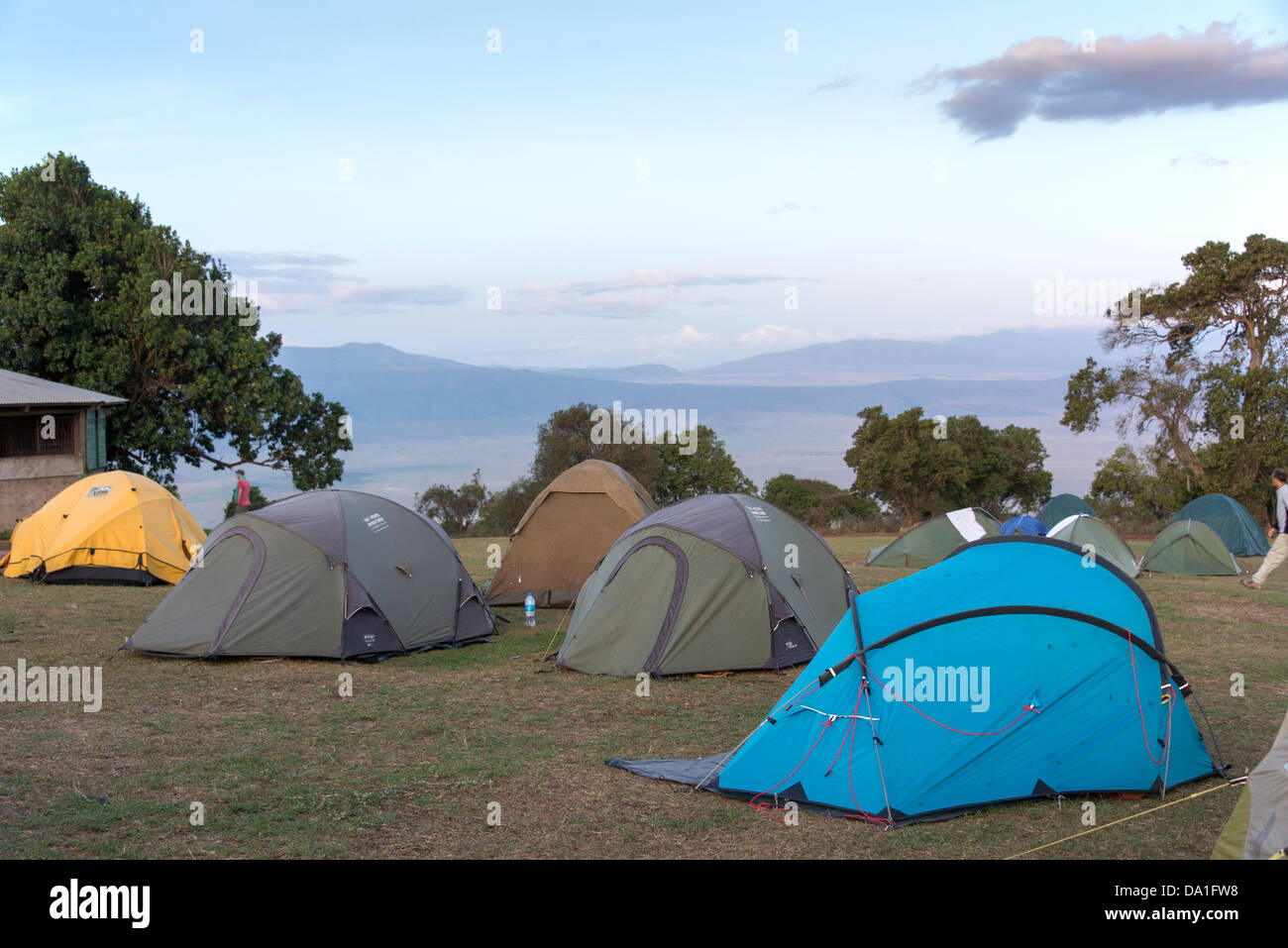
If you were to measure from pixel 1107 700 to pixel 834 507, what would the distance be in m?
37.4

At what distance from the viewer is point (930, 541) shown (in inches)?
848

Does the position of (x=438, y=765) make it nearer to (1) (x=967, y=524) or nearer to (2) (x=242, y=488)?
(2) (x=242, y=488)

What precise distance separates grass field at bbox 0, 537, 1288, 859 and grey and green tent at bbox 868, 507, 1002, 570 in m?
8.84

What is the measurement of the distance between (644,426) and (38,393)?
17861 mm

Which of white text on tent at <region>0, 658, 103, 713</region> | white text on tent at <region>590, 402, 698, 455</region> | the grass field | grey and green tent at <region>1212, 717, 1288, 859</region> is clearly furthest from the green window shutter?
grey and green tent at <region>1212, 717, 1288, 859</region>

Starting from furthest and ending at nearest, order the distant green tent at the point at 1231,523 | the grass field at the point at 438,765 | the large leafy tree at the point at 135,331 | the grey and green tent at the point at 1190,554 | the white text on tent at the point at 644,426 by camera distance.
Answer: the large leafy tree at the point at 135,331
the distant green tent at the point at 1231,523
the grey and green tent at the point at 1190,554
the white text on tent at the point at 644,426
the grass field at the point at 438,765

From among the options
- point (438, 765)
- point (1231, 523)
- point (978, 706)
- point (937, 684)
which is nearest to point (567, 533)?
point (438, 765)

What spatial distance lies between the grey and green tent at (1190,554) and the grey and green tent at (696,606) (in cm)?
1166

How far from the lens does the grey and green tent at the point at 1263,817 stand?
4.98m

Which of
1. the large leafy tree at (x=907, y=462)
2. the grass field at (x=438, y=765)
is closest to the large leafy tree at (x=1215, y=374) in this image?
the large leafy tree at (x=907, y=462)

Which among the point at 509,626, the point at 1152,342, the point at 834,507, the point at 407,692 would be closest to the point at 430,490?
the point at 834,507

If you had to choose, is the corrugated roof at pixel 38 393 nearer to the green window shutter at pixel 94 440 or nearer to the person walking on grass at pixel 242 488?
the green window shutter at pixel 94 440
